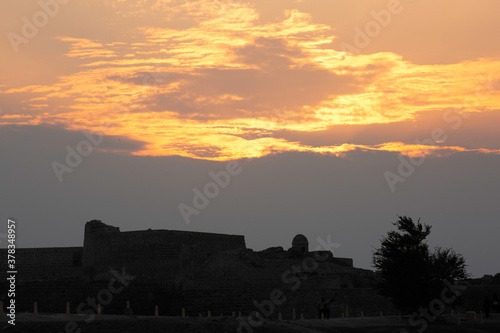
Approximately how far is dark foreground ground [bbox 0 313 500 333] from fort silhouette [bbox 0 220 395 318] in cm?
730

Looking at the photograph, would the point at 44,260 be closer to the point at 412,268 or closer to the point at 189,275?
the point at 189,275

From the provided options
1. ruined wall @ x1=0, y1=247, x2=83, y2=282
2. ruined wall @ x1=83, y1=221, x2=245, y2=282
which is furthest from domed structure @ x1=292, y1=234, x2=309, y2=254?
ruined wall @ x1=0, y1=247, x2=83, y2=282

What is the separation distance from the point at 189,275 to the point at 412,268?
1109 cm

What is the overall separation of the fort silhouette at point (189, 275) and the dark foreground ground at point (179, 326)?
730cm

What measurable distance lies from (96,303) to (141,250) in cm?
815

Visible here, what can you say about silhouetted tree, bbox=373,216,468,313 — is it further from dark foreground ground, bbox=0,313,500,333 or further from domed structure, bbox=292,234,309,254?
domed structure, bbox=292,234,309,254

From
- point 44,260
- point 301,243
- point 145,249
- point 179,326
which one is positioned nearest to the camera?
point 179,326

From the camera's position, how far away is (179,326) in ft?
101

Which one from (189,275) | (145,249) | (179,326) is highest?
(145,249)

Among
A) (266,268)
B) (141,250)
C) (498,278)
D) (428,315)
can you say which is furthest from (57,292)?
(498,278)

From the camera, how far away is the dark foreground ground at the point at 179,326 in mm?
30125

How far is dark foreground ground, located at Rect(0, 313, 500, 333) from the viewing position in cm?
3012

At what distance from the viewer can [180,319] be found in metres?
32.1

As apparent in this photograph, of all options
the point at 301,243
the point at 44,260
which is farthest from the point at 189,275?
the point at 301,243
